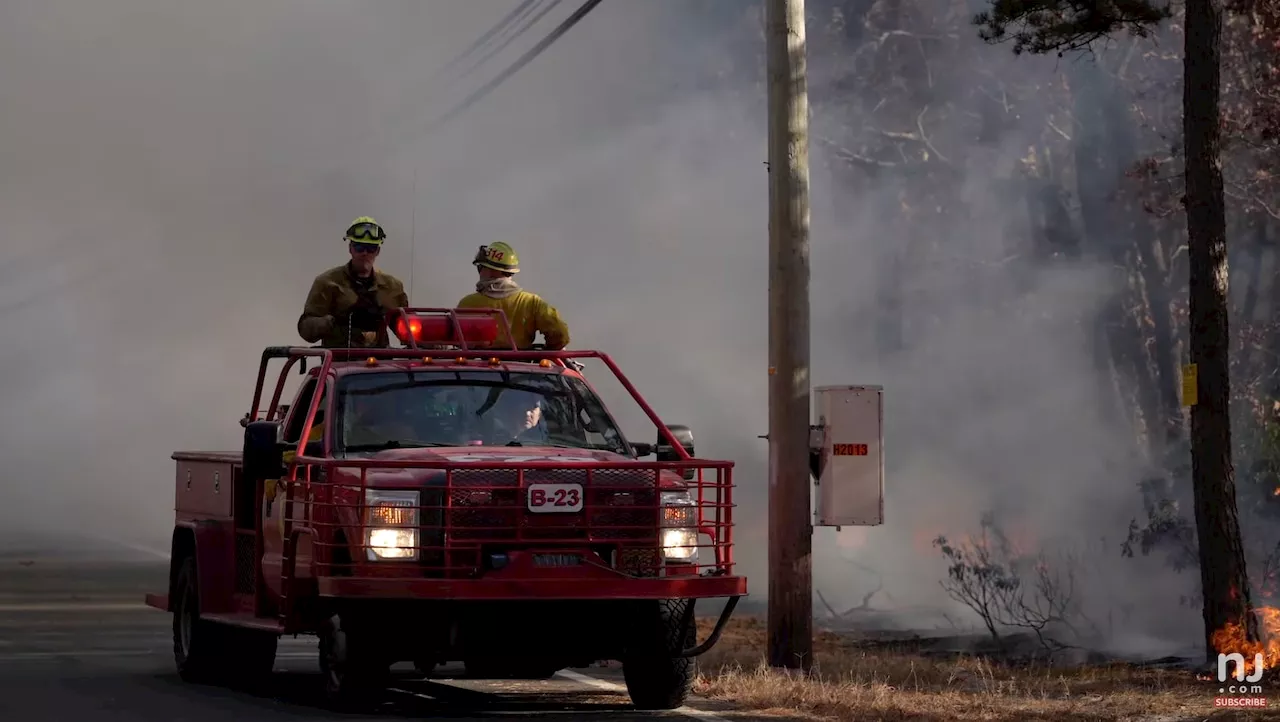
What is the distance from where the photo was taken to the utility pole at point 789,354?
13.6 meters

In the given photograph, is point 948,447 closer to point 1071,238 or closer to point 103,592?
point 1071,238

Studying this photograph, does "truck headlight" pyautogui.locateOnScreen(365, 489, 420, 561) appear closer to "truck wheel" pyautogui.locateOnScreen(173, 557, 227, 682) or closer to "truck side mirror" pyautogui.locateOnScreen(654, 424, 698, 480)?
"truck side mirror" pyautogui.locateOnScreen(654, 424, 698, 480)

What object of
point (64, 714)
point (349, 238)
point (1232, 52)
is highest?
point (1232, 52)

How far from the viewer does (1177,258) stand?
32531 millimetres

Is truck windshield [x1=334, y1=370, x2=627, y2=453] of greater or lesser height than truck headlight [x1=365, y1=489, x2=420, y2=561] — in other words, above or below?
above

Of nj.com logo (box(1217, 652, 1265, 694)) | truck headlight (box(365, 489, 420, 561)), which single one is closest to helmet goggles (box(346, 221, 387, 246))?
truck headlight (box(365, 489, 420, 561))

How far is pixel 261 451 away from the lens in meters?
10.9

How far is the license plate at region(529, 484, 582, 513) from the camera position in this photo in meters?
10.3

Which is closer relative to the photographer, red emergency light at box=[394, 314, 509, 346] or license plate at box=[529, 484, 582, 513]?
license plate at box=[529, 484, 582, 513]

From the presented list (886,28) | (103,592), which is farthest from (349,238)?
(886,28)

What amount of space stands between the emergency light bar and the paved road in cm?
184

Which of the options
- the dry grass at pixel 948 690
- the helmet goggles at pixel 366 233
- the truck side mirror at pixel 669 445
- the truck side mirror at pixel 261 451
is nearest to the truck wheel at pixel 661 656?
→ the dry grass at pixel 948 690

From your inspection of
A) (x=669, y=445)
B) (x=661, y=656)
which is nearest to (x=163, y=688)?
(x=661, y=656)

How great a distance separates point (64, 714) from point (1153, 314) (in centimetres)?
2422
